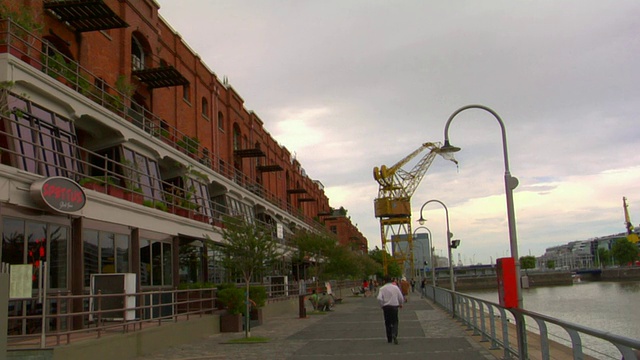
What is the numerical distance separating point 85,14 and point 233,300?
35.5 feet

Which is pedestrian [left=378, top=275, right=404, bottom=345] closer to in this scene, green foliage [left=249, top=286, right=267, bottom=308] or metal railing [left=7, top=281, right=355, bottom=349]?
metal railing [left=7, top=281, right=355, bottom=349]

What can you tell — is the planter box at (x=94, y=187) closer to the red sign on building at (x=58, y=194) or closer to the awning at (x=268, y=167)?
the red sign on building at (x=58, y=194)

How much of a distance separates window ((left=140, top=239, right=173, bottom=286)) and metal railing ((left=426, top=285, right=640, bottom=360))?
33.8 feet

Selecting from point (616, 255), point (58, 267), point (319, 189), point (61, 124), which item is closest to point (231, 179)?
point (61, 124)

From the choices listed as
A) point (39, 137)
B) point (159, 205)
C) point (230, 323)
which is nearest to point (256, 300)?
point (230, 323)

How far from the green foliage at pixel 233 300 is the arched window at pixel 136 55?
11.9 meters

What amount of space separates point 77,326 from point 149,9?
17.3m

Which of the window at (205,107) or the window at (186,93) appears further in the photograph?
the window at (205,107)

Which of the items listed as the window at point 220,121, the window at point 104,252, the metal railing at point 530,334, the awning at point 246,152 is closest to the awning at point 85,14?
the window at point 104,252

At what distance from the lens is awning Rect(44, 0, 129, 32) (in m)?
18.0

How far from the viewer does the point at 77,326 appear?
1384cm

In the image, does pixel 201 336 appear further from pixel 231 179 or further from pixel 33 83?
pixel 231 179

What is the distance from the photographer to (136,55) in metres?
26.1

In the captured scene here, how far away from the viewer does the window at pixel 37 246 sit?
12.3m
